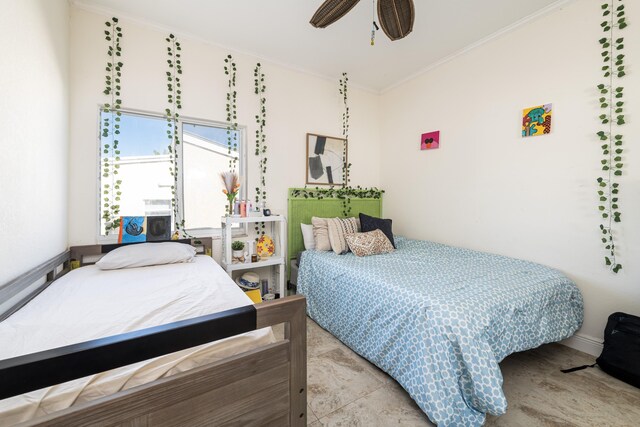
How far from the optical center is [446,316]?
134 cm

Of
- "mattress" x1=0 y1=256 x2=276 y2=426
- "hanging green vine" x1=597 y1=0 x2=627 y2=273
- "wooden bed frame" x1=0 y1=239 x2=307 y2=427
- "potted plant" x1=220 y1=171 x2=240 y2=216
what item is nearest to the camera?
"wooden bed frame" x1=0 y1=239 x2=307 y2=427

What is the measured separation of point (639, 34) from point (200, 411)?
3.25 metres

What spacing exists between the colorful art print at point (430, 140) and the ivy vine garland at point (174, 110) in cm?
268

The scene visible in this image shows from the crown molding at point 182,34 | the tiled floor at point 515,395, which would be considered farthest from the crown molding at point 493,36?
the tiled floor at point 515,395

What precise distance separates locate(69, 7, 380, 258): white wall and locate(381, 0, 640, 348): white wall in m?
0.72

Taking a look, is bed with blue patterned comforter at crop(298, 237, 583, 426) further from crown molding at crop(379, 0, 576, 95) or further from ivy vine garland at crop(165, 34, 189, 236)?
crown molding at crop(379, 0, 576, 95)

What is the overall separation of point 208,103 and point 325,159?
1447 mm

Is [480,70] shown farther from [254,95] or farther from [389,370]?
[389,370]

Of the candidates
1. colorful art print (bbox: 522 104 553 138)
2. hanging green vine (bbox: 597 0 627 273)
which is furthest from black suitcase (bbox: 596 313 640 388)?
colorful art print (bbox: 522 104 553 138)

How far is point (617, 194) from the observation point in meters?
1.89

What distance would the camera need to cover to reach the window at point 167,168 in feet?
7.72

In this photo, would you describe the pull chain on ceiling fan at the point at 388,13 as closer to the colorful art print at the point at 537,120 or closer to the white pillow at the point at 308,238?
the colorful art print at the point at 537,120

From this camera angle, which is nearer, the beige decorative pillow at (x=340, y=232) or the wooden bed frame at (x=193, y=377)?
the wooden bed frame at (x=193, y=377)

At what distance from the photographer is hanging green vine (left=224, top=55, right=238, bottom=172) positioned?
2734 millimetres
